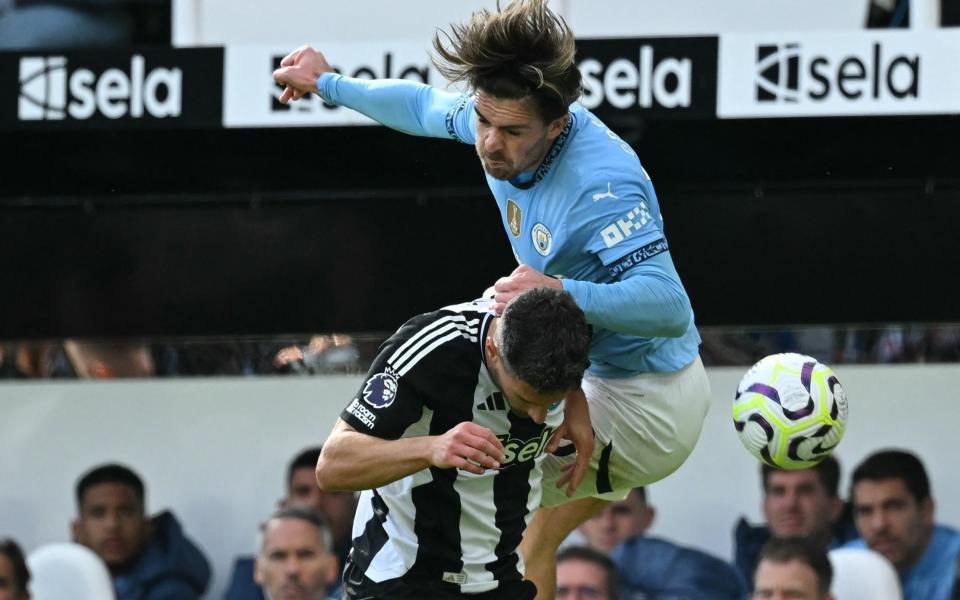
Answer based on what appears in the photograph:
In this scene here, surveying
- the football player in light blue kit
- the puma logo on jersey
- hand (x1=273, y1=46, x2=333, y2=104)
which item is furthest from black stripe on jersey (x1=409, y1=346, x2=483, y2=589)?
hand (x1=273, y1=46, x2=333, y2=104)

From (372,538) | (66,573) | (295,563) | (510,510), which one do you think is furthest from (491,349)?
(66,573)

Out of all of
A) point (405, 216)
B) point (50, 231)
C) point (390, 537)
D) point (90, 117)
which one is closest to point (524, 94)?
point (390, 537)

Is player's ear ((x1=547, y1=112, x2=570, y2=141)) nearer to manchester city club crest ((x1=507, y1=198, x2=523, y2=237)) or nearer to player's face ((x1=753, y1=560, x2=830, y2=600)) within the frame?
manchester city club crest ((x1=507, y1=198, x2=523, y2=237))

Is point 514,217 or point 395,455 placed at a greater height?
point 514,217

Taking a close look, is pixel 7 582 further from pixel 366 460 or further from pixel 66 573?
pixel 366 460

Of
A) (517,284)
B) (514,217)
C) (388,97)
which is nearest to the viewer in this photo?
(517,284)

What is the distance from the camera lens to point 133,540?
8.22 m

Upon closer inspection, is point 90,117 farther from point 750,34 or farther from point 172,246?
point 750,34

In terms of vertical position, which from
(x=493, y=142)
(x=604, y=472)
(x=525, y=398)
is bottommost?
(x=604, y=472)

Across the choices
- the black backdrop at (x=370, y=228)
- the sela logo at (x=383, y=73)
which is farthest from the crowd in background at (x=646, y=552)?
the sela logo at (x=383, y=73)

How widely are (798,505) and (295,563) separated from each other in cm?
231

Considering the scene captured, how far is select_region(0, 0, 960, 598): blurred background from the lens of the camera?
22.3 ft

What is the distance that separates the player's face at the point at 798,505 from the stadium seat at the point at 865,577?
0.16m

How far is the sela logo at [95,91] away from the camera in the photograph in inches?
274
